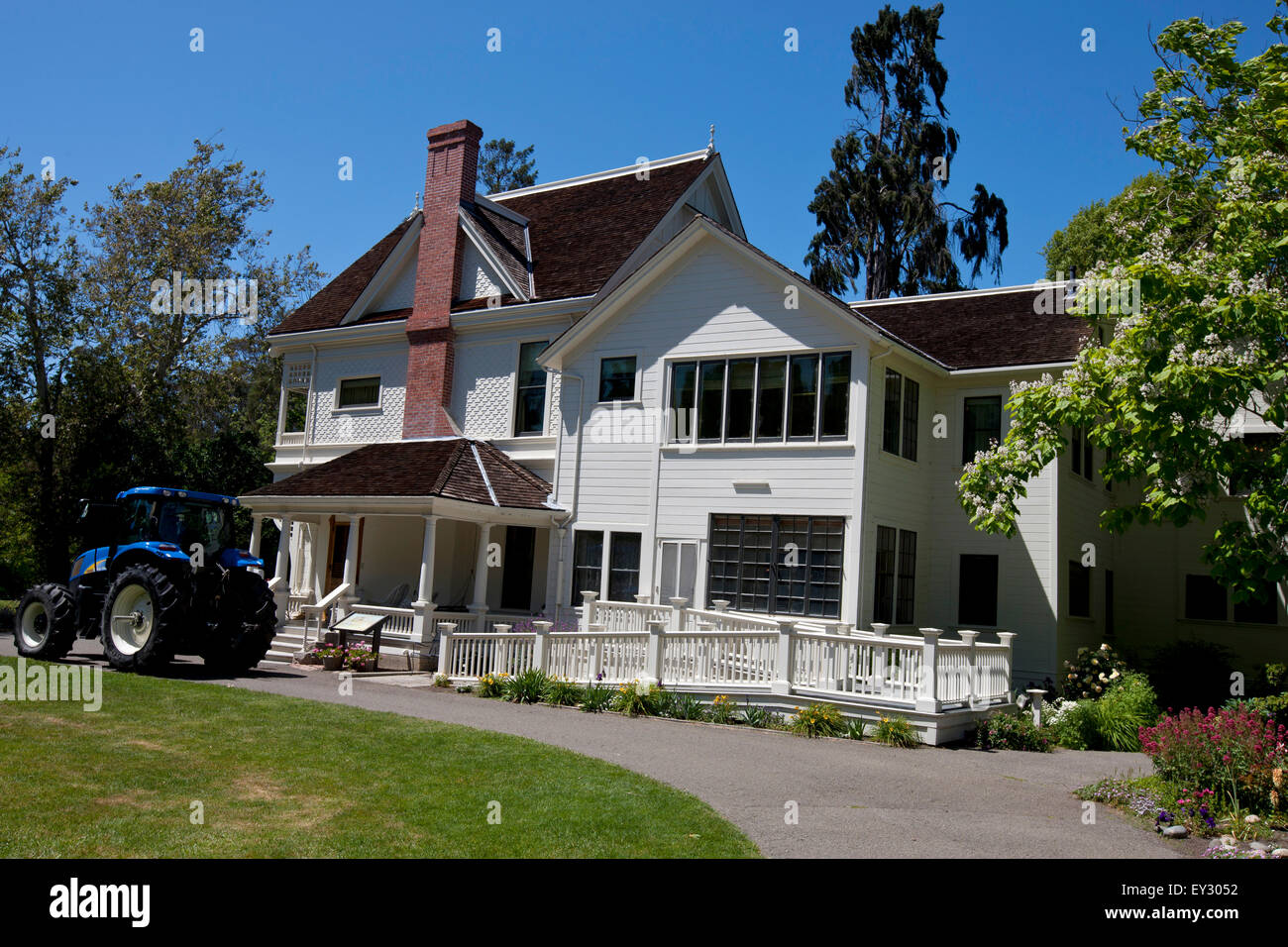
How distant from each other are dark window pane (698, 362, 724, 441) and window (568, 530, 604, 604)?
10.6ft

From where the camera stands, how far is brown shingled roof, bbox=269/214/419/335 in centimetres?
2870

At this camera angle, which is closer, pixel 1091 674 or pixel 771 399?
pixel 1091 674

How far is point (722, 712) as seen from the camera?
1484 centimetres

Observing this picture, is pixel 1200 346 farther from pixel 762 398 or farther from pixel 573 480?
pixel 573 480

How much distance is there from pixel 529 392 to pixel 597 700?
413 inches

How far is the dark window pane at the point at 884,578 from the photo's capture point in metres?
19.2

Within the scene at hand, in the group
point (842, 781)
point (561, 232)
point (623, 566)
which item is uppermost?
point (561, 232)

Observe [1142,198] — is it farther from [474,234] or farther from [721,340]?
[474,234]

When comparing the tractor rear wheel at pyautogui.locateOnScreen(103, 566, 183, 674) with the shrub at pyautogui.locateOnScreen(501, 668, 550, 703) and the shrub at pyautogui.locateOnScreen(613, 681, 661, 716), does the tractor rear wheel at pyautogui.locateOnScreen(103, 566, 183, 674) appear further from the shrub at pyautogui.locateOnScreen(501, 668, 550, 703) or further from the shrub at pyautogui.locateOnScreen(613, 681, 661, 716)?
the shrub at pyautogui.locateOnScreen(613, 681, 661, 716)

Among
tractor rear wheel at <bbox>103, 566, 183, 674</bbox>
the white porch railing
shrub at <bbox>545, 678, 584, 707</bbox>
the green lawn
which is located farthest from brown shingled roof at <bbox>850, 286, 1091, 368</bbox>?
tractor rear wheel at <bbox>103, 566, 183, 674</bbox>

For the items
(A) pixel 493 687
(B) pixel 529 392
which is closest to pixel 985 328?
(B) pixel 529 392

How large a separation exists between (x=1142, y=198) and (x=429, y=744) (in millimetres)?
13146
